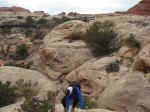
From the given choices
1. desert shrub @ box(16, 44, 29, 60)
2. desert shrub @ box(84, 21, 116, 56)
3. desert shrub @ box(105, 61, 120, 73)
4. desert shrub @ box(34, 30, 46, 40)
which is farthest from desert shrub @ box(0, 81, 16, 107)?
desert shrub @ box(34, 30, 46, 40)

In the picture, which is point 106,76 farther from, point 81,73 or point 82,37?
point 82,37

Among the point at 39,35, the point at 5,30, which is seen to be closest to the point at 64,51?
the point at 39,35

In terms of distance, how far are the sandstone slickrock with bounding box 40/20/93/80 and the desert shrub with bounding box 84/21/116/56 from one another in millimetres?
567

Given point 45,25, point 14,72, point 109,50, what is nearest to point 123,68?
point 109,50

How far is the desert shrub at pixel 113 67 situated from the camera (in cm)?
1311

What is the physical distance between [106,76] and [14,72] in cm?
678

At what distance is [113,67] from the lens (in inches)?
520

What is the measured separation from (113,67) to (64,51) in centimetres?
539

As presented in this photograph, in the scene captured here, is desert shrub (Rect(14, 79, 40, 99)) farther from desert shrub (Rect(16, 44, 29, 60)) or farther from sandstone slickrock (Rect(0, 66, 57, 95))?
desert shrub (Rect(16, 44, 29, 60))

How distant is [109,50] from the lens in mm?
16156

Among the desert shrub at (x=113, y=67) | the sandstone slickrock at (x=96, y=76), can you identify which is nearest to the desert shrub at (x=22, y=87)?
the sandstone slickrock at (x=96, y=76)

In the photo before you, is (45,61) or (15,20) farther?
(15,20)

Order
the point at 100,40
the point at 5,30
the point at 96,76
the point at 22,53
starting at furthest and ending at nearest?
the point at 5,30 → the point at 22,53 → the point at 100,40 → the point at 96,76

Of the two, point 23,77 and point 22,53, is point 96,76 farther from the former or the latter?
point 22,53
